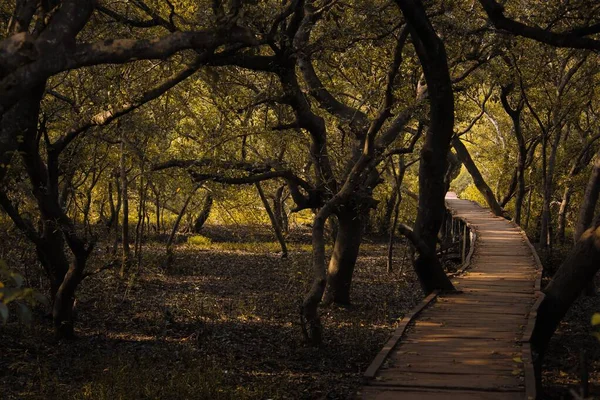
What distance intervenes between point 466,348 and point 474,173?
59.1ft

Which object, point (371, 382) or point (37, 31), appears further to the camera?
point (37, 31)

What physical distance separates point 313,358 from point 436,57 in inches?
195

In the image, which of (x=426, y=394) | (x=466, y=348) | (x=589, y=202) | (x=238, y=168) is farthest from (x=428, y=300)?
(x=589, y=202)

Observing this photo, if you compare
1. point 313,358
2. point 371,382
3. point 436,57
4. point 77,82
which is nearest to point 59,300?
point 313,358

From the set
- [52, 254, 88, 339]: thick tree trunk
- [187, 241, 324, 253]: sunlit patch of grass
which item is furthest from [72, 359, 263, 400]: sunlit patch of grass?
[187, 241, 324, 253]: sunlit patch of grass

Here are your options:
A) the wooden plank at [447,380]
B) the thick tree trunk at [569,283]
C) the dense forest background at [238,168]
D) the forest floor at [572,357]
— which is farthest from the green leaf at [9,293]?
the thick tree trunk at [569,283]

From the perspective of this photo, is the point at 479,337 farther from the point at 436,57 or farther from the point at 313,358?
the point at 436,57

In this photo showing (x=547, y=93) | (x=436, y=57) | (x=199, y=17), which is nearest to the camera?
(x=436, y=57)

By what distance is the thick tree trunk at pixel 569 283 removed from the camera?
9.89 meters

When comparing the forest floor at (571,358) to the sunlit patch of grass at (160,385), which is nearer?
the sunlit patch of grass at (160,385)

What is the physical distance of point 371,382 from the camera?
7770 mm

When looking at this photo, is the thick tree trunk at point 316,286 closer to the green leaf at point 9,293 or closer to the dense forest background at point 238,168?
the dense forest background at point 238,168

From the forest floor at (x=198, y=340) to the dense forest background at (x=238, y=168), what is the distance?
58mm

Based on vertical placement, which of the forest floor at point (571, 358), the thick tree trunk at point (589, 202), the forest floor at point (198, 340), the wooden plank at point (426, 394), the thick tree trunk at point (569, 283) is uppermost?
the thick tree trunk at point (589, 202)
